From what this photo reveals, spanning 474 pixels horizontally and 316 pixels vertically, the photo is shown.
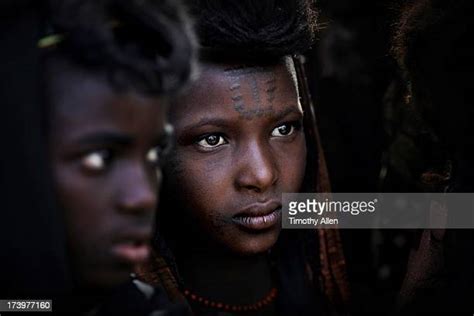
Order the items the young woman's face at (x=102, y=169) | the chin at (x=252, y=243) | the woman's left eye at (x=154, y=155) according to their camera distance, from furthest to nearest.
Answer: the chin at (x=252, y=243) < the woman's left eye at (x=154, y=155) < the young woman's face at (x=102, y=169)

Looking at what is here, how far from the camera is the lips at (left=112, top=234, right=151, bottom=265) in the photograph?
147 cm

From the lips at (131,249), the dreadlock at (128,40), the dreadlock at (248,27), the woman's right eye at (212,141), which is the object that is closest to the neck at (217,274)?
the woman's right eye at (212,141)

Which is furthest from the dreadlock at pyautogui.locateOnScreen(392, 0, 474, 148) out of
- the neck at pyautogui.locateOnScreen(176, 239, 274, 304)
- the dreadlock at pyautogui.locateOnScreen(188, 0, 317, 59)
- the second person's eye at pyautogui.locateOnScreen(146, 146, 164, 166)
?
the second person's eye at pyautogui.locateOnScreen(146, 146, 164, 166)

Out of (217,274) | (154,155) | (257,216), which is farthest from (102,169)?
(217,274)

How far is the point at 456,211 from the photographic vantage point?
2127mm

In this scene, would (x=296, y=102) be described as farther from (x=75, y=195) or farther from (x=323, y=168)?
(x=75, y=195)

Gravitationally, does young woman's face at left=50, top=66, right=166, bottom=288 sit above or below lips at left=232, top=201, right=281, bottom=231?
above

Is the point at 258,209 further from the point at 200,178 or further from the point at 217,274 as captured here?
the point at 217,274

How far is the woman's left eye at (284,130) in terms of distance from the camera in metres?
2.17

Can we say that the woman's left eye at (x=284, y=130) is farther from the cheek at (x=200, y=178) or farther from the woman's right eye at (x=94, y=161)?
the woman's right eye at (x=94, y=161)

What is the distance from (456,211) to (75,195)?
122 centimetres

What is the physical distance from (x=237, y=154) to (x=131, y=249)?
66 centimetres

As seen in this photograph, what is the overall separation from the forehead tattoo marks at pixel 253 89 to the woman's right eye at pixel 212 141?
0.10m

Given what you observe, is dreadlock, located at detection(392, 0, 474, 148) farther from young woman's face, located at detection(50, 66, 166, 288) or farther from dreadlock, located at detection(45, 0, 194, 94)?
young woman's face, located at detection(50, 66, 166, 288)
